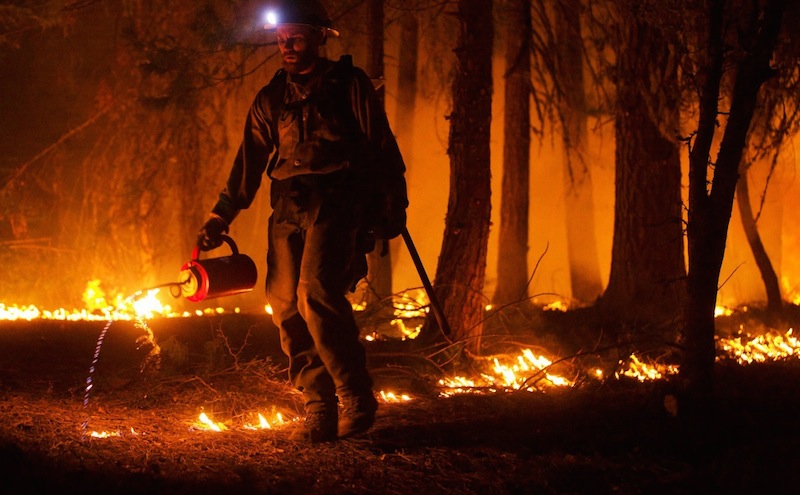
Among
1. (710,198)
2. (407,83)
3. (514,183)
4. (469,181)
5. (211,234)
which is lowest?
(211,234)

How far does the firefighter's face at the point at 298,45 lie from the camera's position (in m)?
4.16

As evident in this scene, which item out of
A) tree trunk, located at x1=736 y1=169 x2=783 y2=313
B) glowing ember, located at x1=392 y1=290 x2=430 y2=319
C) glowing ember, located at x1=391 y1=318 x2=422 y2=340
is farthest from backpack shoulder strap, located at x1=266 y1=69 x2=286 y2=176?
tree trunk, located at x1=736 y1=169 x2=783 y2=313

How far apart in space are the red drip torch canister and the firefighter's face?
0.98 metres

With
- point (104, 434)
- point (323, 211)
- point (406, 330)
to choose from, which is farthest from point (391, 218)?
point (406, 330)

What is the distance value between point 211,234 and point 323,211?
66 cm

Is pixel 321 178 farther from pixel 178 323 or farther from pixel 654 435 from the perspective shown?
pixel 178 323

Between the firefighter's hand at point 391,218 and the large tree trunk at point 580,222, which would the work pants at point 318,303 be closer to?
the firefighter's hand at point 391,218

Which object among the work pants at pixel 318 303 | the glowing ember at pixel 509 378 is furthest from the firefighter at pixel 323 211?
the glowing ember at pixel 509 378

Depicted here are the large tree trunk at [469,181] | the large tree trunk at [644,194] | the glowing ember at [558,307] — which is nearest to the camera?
the large tree trunk at [469,181]

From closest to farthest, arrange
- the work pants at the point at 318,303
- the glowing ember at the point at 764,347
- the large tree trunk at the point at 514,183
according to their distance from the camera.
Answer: the work pants at the point at 318,303, the glowing ember at the point at 764,347, the large tree trunk at the point at 514,183

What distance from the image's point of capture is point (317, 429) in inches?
160

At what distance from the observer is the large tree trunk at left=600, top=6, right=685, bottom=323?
782cm

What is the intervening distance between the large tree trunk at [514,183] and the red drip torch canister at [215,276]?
7332 millimetres

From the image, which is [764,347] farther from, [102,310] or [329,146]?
[102,310]
